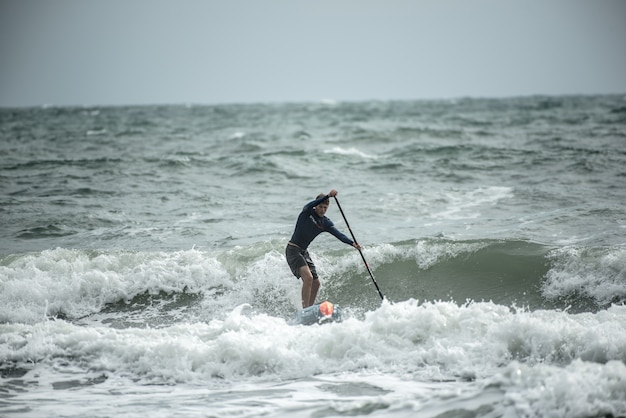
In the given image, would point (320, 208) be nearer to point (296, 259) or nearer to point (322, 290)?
point (296, 259)

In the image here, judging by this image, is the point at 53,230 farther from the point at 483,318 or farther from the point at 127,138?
the point at 127,138

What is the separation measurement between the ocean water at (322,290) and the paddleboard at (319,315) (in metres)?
0.37

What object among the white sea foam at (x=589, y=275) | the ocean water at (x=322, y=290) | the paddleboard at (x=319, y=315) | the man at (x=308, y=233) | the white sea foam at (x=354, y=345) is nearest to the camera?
the ocean water at (x=322, y=290)

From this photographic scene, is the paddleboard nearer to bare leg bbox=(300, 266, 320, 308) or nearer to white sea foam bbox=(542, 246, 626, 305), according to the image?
bare leg bbox=(300, 266, 320, 308)

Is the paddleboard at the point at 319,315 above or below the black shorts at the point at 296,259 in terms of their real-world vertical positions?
below

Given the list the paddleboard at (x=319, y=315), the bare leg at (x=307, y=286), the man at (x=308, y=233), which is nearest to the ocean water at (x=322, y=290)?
the paddleboard at (x=319, y=315)

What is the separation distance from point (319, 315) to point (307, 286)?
2.90 feet

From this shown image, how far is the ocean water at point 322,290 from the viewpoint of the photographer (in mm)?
7145

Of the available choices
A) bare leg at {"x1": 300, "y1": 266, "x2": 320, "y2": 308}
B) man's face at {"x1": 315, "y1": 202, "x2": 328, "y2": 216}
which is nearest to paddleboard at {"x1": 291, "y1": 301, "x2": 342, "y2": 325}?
bare leg at {"x1": 300, "y1": 266, "x2": 320, "y2": 308}

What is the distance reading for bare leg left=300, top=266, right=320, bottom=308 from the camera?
9.88 m

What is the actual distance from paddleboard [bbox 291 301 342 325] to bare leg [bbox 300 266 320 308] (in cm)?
72

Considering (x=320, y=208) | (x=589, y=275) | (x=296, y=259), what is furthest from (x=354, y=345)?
(x=589, y=275)

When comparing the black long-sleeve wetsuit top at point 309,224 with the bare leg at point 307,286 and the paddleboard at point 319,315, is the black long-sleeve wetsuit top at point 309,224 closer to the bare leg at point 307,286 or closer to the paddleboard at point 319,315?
the bare leg at point 307,286

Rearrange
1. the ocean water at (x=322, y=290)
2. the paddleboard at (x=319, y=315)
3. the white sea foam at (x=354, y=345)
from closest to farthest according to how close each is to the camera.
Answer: the ocean water at (x=322, y=290)
the white sea foam at (x=354, y=345)
the paddleboard at (x=319, y=315)
